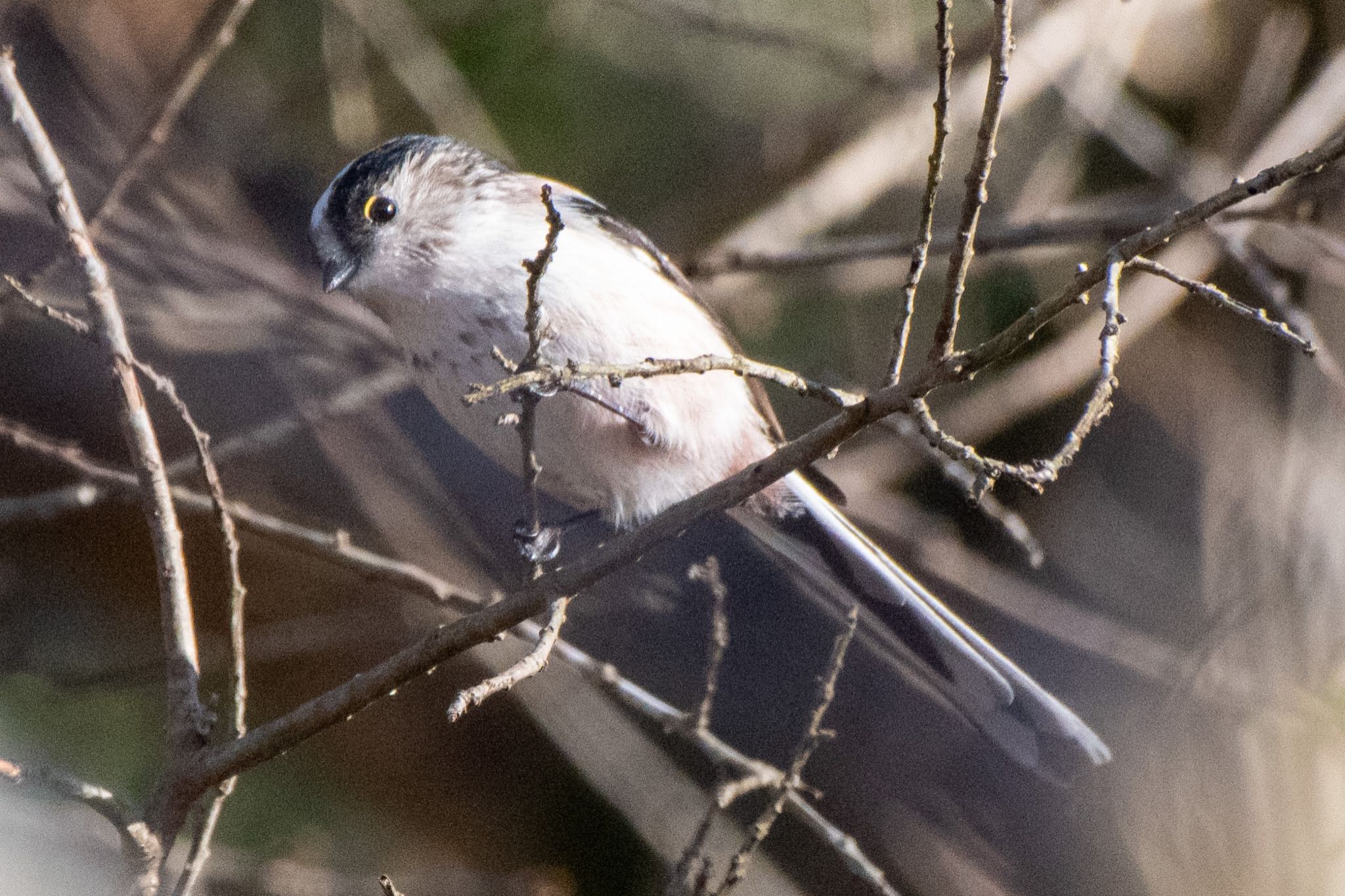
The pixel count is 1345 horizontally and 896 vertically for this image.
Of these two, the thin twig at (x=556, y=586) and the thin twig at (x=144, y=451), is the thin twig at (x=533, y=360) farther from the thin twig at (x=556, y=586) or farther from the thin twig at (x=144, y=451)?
the thin twig at (x=144, y=451)

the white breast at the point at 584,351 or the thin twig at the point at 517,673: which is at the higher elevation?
the white breast at the point at 584,351

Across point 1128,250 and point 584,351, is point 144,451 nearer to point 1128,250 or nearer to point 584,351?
point 584,351

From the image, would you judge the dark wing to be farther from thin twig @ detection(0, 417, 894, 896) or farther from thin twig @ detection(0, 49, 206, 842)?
thin twig @ detection(0, 49, 206, 842)

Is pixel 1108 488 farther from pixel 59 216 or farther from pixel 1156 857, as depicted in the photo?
pixel 59 216

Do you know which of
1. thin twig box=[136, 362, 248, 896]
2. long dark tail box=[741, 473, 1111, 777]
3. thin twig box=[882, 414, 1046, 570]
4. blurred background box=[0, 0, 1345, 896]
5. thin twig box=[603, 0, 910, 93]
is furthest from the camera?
thin twig box=[603, 0, 910, 93]

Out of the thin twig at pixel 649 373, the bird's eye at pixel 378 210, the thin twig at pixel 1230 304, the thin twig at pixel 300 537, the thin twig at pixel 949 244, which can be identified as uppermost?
the thin twig at pixel 949 244

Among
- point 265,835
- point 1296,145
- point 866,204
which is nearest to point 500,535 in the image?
point 265,835

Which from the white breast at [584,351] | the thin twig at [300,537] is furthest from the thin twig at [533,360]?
the thin twig at [300,537]

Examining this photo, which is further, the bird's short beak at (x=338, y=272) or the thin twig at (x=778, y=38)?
the thin twig at (x=778, y=38)

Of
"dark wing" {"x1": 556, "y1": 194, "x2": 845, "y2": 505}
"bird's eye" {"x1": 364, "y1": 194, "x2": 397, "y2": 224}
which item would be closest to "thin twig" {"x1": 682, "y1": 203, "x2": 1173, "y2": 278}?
"dark wing" {"x1": 556, "y1": 194, "x2": 845, "y2": 505}
